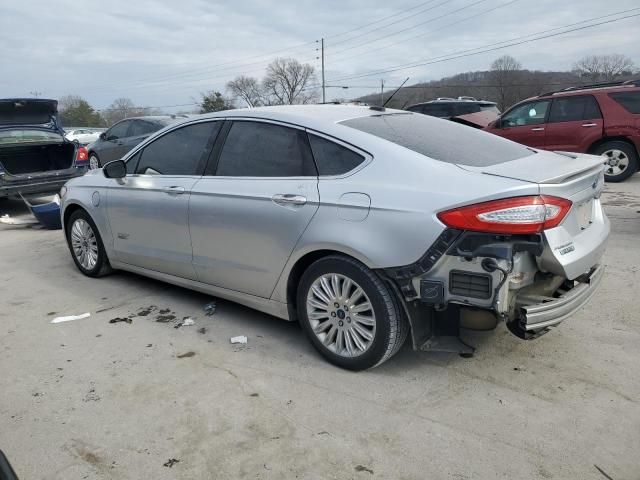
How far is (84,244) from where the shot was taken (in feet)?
17.6

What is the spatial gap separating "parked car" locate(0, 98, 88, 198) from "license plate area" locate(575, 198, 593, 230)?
845cm

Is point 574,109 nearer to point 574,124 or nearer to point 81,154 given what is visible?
point 574,124

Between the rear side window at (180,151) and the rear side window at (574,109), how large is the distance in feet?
26.5

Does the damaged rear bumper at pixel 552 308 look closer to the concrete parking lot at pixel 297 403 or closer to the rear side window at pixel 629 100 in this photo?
the concrete parking lot at pixel 297 403

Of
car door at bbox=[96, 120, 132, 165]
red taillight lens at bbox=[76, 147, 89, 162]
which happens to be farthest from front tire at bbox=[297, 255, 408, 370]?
car door at bbox=[96, 120, 132, 165]

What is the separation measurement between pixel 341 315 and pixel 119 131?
11757 millimetres

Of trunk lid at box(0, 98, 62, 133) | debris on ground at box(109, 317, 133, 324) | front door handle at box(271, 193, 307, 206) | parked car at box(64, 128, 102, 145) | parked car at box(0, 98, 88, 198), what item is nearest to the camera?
front door handle at box(271, 193, 307, 206)

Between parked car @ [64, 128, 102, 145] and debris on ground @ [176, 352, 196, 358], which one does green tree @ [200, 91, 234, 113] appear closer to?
parked car @ [64, 128, 102, 145]

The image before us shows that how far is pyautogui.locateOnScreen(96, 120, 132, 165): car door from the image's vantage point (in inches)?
507

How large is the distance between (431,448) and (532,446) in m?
0.48

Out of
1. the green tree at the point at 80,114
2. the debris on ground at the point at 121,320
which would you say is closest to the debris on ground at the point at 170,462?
the debris on ground at the point at 121,320

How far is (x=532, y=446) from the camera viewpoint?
99.7 inches

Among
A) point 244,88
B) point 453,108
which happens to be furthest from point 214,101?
point 453,108

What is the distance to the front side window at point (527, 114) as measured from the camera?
10.2m
